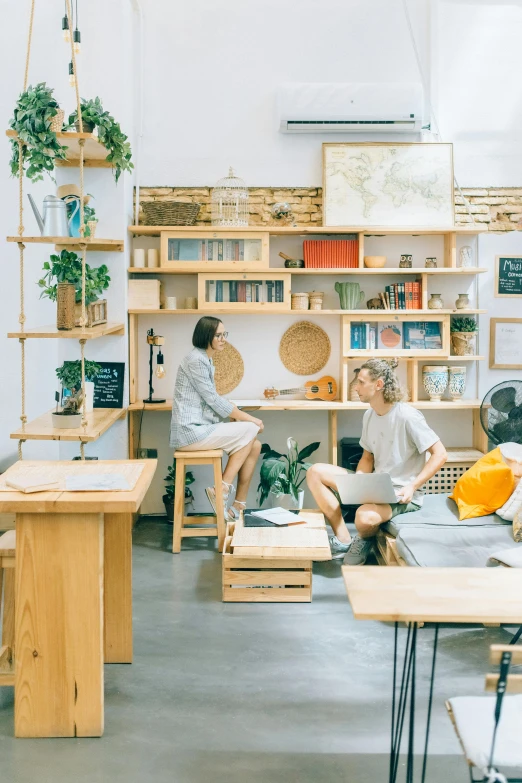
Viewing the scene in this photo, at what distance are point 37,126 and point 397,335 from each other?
3.21 m

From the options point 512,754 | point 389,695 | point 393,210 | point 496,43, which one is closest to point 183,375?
point 393,210

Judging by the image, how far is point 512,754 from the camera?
2068 millimetres

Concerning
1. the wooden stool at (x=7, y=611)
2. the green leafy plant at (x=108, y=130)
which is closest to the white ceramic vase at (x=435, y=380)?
the green leafy plant at (x=108, y=130)

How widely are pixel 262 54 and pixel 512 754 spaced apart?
5586 millimetres

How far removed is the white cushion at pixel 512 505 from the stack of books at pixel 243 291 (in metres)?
2.35

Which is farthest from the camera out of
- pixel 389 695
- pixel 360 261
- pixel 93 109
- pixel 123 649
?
pixel 360 261

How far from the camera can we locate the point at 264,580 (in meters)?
4.61

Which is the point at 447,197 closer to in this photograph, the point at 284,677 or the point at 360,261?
the point at 360,261

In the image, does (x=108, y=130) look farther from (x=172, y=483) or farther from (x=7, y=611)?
(x=7, y=611)

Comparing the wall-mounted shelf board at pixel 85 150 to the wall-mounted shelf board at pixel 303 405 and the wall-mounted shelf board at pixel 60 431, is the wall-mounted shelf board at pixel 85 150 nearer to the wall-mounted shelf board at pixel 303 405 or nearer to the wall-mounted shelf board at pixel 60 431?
the wall-mounted shelf board at pixel 60 431

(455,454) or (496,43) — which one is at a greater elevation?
(496,43)

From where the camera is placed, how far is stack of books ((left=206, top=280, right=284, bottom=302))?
6.32 metres

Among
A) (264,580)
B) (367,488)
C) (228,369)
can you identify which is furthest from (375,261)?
(264,580)

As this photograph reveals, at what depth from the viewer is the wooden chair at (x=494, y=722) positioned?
6.48 feet
